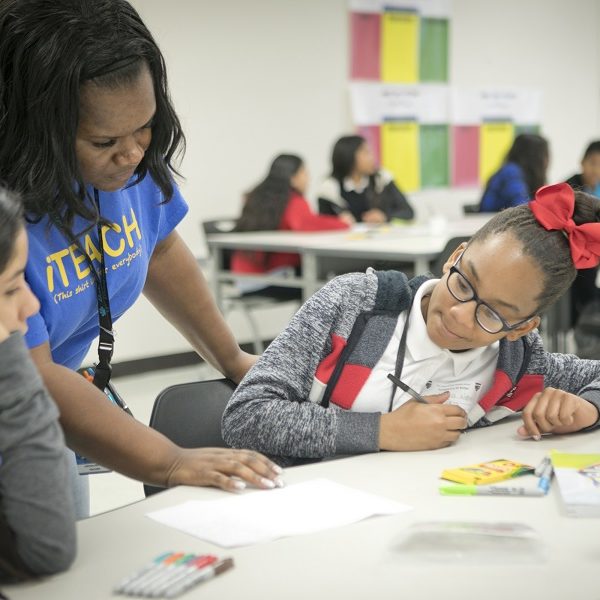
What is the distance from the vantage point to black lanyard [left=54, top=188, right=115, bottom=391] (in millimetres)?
1460

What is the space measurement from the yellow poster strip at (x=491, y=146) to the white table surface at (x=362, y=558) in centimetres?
627

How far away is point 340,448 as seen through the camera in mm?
1481

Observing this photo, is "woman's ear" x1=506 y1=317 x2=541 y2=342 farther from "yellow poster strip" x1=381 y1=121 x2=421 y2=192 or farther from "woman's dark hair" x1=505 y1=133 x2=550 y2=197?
"yellow poster strip" x1=381 y1=121 x2=421 y2=192

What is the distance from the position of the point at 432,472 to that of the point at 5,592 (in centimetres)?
64

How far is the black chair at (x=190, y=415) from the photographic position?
1681mm

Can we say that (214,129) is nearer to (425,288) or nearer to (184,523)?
(425,288)

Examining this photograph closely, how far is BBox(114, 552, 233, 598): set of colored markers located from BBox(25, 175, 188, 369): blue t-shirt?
0.40 m

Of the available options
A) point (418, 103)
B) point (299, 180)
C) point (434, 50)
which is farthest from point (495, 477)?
point (434, 50)

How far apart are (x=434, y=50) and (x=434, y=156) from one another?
76 centimetres

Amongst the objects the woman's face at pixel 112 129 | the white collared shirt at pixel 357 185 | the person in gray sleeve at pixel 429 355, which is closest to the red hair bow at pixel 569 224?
the person in gray sleeve at pixel 429 355

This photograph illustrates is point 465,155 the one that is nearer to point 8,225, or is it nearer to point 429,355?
point 429,355

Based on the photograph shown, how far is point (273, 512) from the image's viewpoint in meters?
1.21

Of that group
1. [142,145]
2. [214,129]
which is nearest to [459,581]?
[142,145]

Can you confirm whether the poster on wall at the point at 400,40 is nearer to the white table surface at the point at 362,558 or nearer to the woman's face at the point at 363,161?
the woman's face at the point at 363,161
